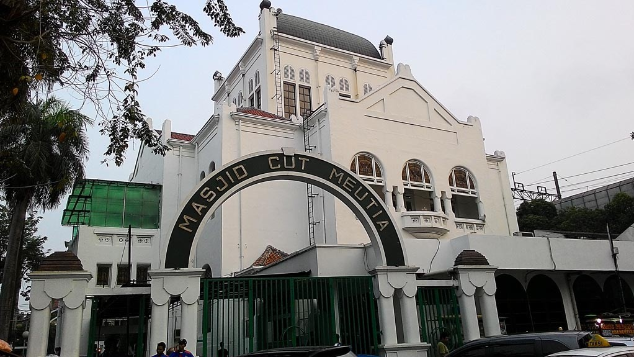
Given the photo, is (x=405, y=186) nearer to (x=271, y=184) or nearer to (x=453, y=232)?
(x=453, y=232)

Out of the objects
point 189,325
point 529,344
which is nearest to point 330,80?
point 189,325

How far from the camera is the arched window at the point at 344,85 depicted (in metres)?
30.8

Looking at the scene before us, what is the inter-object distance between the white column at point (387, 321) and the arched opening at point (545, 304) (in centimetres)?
980

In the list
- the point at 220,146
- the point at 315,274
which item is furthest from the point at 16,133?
the point at 315,274

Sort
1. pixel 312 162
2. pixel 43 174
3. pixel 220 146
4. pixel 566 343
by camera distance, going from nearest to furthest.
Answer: pixel 566 343, pixel 312 162, pixel 43 174, pixel 220 146

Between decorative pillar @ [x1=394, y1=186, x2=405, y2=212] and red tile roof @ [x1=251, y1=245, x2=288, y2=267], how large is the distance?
540cm

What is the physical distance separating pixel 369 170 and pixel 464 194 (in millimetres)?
5475

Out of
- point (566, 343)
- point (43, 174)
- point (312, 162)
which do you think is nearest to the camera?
point (566, 343)

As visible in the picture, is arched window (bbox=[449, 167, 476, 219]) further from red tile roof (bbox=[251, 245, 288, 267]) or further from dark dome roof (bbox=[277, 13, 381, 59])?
dark dome roof (bbox=[277, 13, 381, 59])

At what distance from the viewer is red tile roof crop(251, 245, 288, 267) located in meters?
21.1

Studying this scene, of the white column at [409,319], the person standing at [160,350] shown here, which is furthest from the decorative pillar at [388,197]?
the person standing at [160,350]

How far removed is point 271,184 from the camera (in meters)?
23.3

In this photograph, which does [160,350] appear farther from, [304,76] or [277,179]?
[304,76]

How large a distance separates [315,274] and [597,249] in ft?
38.4
